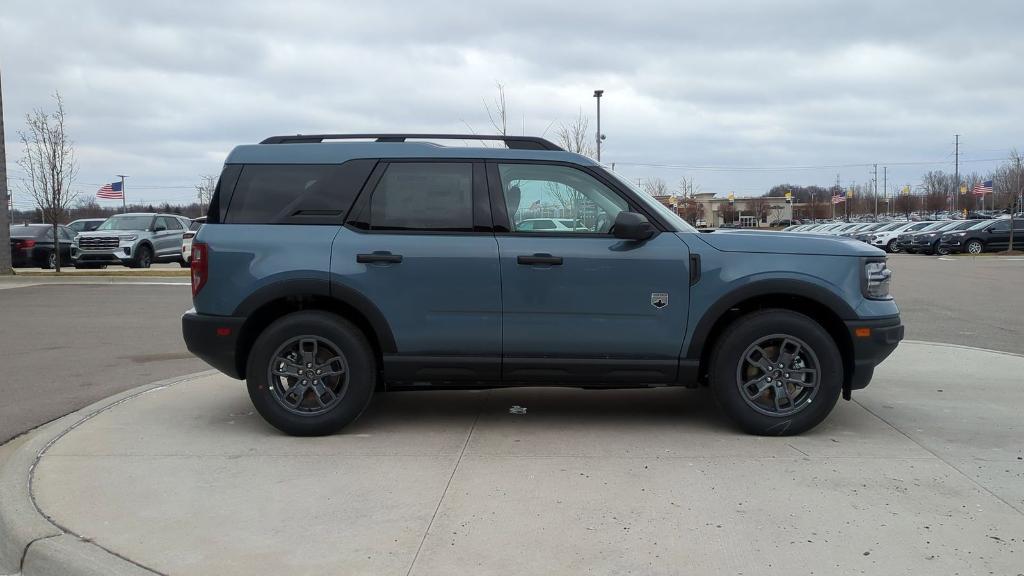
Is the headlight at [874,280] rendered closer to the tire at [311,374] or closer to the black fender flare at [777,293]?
the black fender flare at [777,293]

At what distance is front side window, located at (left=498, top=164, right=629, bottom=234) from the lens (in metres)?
5.32

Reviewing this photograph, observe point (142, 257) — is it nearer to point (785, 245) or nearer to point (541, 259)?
point (541, 259)

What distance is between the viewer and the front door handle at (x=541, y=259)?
5148 millimetres

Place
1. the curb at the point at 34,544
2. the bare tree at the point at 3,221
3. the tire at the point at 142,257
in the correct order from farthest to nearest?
the tire at the point at 142,257, the bare tree at the point at 3,221, the curb at the point at 34,544

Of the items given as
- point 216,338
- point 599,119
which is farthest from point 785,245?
point 599,119

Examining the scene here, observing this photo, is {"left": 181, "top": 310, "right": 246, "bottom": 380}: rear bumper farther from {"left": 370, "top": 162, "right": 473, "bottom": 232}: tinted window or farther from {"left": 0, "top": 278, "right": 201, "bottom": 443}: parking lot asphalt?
{"left": 0, "top": 278, "right": 201, "bottom": 443}: parking lot asphalt

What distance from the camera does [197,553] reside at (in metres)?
3.57

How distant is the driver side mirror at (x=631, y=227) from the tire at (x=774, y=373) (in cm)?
84

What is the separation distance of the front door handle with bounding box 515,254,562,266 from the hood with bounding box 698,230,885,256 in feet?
3.15

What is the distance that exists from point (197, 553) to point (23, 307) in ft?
40.1

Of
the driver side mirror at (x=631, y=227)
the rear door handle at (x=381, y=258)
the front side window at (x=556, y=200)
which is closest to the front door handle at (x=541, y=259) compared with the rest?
the front side window at (x=556, y=200)

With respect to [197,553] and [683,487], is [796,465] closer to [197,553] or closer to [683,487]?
[683,487]

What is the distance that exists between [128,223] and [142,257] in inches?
49.3

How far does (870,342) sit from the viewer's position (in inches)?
203
